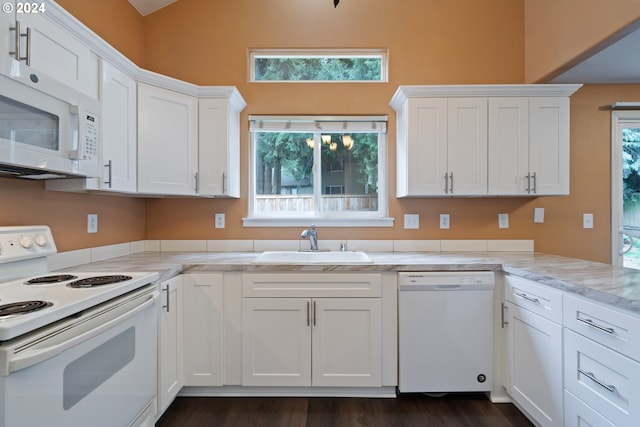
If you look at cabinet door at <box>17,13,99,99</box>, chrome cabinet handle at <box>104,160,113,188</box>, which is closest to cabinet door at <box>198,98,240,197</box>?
chrome cabinet handle at <box>104,160,113,188</box>

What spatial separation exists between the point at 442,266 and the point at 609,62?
1866mm

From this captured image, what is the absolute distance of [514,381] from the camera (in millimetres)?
1881

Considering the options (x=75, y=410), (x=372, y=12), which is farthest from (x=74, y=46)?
(x=372, y=12)

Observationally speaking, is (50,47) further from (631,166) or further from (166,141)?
(631,166)

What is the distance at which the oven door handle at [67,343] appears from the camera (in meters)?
0.86

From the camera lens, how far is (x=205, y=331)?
6.53ft

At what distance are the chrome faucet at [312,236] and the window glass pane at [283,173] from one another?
0.30 metres

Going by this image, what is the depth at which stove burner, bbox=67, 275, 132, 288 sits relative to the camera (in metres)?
1.33

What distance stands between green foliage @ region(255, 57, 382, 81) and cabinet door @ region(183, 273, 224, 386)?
1.76 m

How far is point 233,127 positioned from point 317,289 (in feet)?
4.68

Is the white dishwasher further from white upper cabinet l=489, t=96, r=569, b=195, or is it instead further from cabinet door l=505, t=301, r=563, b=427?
white upper cabinet l=489, t=96, r=569, b=195

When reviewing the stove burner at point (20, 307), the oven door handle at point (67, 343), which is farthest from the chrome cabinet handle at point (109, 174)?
the stove burner at point (20, 307)

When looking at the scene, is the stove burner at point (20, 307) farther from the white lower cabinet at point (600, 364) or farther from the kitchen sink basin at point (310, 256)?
the white lower cabinet at point (600, 364)

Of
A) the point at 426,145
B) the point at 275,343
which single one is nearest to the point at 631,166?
the point at 426,145
